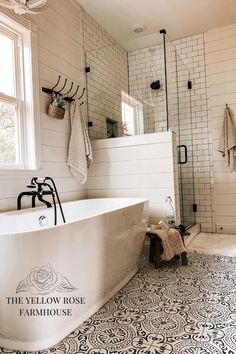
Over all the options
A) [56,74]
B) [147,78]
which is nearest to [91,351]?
[56,74]

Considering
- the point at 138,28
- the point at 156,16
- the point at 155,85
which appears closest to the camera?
the point at 155,85

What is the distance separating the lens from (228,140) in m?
3.76

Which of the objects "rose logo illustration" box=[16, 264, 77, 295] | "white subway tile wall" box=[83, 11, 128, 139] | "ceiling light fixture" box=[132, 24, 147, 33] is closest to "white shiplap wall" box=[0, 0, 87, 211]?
"white subway tile wall" box=[83, 11, 128, 139]

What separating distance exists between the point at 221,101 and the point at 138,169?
5.94 ft

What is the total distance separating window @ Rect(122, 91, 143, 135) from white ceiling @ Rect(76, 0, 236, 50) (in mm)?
808

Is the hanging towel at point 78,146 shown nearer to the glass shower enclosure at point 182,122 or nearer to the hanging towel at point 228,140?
the glass shower enclosure at point 182,122

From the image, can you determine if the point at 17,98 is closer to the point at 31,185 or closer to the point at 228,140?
the point at 31,185

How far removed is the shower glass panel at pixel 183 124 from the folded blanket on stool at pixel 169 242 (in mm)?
947

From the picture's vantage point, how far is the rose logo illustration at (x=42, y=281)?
1387 mm

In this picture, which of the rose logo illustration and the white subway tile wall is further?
the white subway tile wall

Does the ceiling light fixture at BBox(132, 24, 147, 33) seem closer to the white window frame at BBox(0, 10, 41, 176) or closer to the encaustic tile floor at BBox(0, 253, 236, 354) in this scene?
the white window frame at BBox(0, 10, 41, 176)

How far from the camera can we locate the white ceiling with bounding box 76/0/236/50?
→ 341cm

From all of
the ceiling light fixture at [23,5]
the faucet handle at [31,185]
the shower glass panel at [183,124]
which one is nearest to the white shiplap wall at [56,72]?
the faucet handle at [31,185]

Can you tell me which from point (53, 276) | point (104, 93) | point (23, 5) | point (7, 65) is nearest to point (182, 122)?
point (104, 93)
